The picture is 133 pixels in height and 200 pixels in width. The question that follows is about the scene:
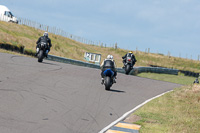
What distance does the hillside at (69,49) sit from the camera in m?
51.2

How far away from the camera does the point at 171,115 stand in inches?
417

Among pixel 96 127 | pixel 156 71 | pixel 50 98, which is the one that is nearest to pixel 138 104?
pixel 50 98

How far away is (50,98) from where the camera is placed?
1026cm

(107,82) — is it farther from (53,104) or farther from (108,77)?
(53,104)

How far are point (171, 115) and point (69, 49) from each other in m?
53.8

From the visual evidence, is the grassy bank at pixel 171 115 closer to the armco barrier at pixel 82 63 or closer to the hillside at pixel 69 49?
the armco barrier at pixel 82 63

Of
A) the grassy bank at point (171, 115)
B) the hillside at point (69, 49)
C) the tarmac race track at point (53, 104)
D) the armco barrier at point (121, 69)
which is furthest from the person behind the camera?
the hillside at point (69, 49)

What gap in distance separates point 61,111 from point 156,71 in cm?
3120

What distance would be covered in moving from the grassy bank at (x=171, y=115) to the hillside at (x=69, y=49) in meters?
31.2

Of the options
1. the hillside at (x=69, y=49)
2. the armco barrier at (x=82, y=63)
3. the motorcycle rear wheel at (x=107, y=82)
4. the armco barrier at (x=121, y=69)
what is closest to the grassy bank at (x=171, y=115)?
the motorcycle rear wheel at (x=107, y=82)

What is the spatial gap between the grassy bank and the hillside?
31231mm

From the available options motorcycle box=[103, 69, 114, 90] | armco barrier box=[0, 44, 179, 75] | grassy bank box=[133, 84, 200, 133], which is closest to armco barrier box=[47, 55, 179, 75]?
armco barrier box=[0, 44, 179, 75]

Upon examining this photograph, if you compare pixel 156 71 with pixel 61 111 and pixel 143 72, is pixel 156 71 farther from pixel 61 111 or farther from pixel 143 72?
pixel 61 111

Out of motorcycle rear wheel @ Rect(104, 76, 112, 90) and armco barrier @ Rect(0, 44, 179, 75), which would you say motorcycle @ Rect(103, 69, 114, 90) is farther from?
armco barrier @ Rect(0, 44, 179, 75)
